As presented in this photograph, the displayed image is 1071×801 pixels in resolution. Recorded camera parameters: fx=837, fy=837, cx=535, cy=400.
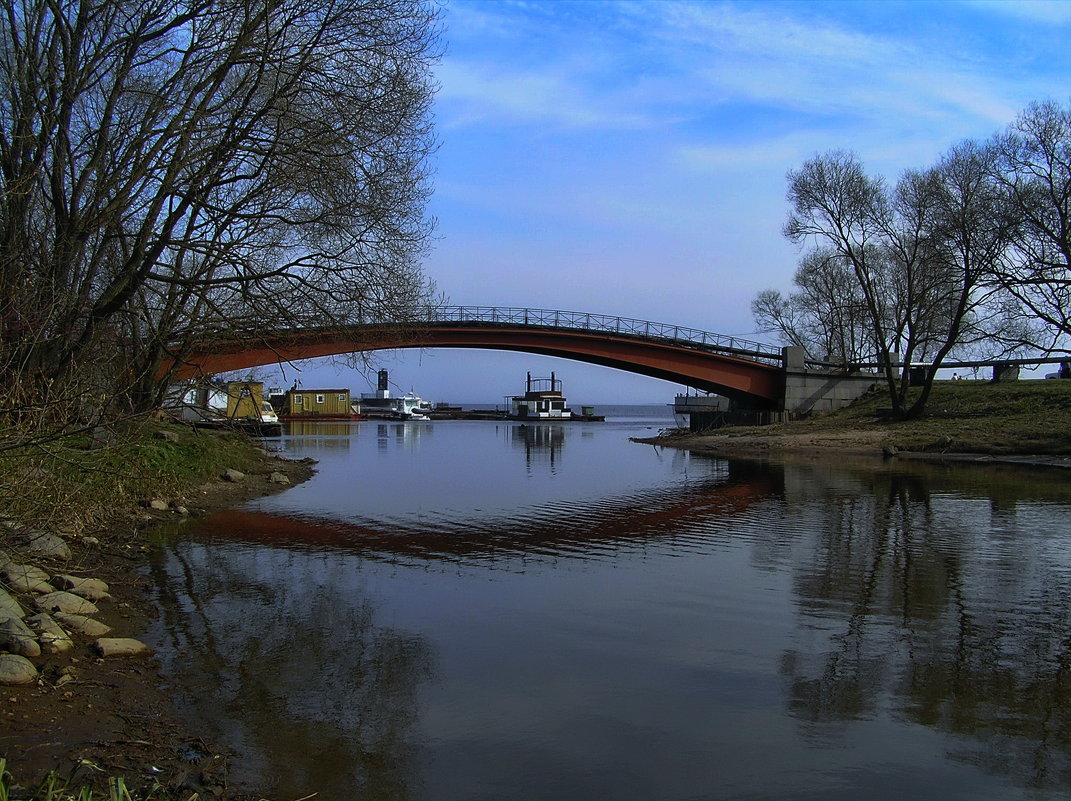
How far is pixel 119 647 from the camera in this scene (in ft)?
25.6

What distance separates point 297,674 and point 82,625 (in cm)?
236

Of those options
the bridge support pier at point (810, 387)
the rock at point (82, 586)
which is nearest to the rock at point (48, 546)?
the rock at point (82, 586)

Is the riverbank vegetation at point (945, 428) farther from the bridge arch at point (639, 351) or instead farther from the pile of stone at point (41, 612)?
the pile of stone at point (41, 612)

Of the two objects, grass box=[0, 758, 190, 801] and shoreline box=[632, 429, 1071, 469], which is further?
shoreline box=[632, 429, 1071, 469]

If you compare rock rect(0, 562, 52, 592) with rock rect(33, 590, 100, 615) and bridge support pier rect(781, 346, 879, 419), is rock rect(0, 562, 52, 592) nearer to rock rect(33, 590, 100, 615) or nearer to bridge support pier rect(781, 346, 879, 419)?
rock rect(33, 590, 100, 615)

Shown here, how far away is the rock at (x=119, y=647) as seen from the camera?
25.2 ft

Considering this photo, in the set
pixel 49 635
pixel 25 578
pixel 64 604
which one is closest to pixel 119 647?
pixel 49 635

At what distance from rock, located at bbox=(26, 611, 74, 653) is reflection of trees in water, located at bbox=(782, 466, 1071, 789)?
21.1 feet

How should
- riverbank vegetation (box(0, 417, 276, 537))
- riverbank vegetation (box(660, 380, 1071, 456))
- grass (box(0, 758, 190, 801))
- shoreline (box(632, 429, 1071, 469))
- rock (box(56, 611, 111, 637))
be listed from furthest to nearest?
1. riverbank vegetation (box(660, 380, 1071, 456))
2. shoreline (box(632, 429, 1071, 469))
3. riverbank vegetation (box(0, 417, 276, 537))
4. rock (box(56, 611, 111, 637))
5. grass (box(0, 758, 190, 801))

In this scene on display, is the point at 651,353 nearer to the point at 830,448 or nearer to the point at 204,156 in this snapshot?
the point at 830,448

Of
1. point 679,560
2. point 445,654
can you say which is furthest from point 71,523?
point 679,560

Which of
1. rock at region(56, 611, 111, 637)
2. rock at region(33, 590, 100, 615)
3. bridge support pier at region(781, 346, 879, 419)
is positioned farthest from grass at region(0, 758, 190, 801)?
bridge support pier at region(781, 346, 879, 419)

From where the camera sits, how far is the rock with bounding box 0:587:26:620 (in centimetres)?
742

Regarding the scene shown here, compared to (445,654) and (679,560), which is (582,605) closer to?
(445,654)
